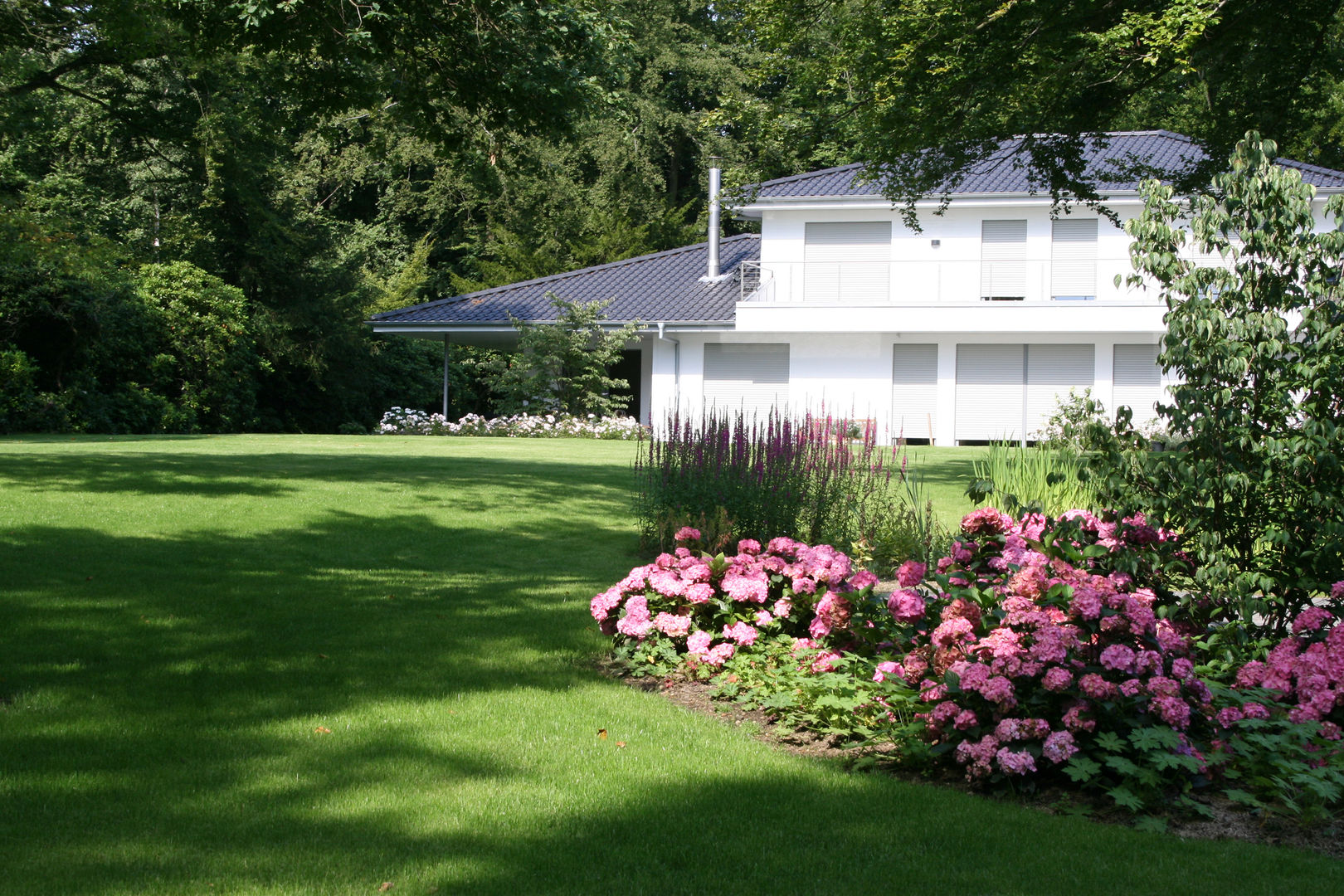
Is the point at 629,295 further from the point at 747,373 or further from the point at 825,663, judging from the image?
the point at 825,663

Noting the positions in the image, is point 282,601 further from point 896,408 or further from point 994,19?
point 896,408

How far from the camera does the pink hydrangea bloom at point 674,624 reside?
539 centimetres

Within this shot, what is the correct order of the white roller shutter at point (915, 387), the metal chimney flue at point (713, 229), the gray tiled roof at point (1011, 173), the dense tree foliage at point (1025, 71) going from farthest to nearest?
the metal chimney flue at point (713, 229)
the white roller shutter at point (915, 387)
the gray tiled roof at point (1011, 173)
the dense tree foliage at point (1025, 71)

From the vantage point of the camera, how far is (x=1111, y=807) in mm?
3758

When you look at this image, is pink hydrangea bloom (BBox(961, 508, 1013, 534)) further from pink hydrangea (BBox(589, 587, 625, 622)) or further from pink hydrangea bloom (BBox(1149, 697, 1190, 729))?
pink hydrangea (BBox(589, 587, 625, 622))

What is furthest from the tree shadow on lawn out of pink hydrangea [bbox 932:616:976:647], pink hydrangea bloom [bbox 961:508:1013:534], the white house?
the white house

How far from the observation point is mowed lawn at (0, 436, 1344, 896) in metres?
3.13

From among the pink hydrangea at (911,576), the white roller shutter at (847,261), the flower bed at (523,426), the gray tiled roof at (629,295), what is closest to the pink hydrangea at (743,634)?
the pink hydrangea at (911,576)

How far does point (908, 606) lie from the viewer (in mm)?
4566

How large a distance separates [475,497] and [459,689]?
6182 mm

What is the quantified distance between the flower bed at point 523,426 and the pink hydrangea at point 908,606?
60.2 feet

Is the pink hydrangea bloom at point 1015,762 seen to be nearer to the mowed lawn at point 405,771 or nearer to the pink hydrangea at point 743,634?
the mowed lawn at point 405,771

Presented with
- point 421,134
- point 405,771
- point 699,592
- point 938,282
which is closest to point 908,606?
point 699,592

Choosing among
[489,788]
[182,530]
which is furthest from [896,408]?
[489,788]
